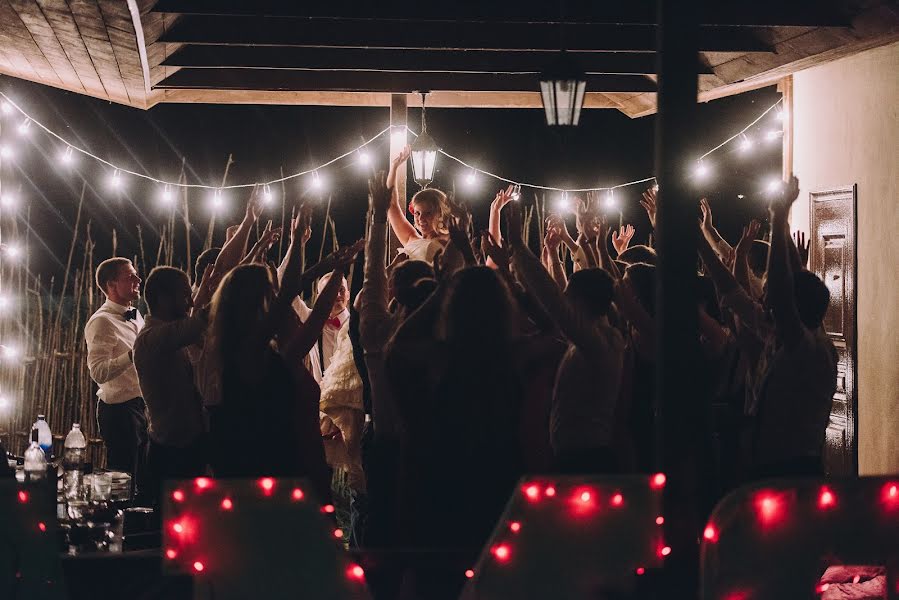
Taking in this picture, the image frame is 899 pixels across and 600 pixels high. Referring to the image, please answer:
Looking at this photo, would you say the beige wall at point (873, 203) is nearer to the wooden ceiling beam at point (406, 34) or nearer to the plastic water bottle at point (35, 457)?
the wooden ceiling beam at point (406, 34)

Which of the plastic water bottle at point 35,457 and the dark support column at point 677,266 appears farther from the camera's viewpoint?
the plastic water bottle at point 35,457

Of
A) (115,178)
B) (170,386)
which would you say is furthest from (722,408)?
(115,178)

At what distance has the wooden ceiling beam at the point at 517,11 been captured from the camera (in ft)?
18.2

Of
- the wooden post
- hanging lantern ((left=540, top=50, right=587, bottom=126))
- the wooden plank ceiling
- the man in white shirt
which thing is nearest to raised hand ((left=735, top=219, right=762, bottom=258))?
hanging lantern ((left=540, top=50, right=587, bottom=126))

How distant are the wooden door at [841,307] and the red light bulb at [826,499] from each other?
381 centimetres

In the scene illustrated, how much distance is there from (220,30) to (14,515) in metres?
3.65

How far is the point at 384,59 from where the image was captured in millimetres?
6648

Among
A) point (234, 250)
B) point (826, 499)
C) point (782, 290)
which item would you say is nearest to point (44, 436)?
point (234, 250)

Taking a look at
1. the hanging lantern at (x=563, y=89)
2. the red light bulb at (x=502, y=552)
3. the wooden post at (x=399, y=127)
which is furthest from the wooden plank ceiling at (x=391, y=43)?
the red light bulb at (x=502, y=552)

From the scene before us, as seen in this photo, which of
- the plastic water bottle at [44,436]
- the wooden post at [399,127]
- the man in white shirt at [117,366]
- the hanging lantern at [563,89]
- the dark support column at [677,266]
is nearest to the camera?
the dark support column at [677,266]

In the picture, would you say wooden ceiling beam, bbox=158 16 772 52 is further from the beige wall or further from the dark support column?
the dark support column

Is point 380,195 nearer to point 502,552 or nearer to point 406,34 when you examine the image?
point 502,552

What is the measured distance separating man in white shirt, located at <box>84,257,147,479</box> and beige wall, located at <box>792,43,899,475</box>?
15.1ft

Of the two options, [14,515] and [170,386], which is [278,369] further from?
[14,515]
